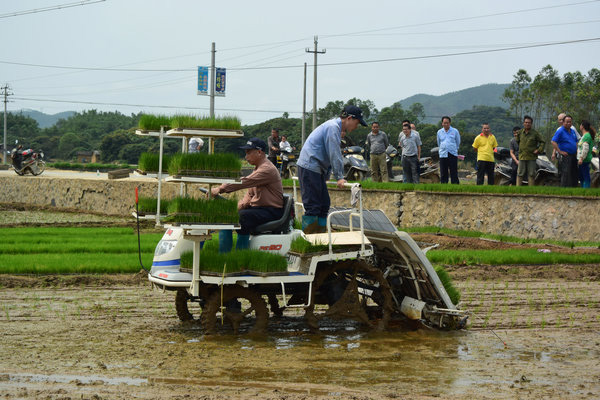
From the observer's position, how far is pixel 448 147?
19.9m

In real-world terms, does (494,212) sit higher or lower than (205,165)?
lower

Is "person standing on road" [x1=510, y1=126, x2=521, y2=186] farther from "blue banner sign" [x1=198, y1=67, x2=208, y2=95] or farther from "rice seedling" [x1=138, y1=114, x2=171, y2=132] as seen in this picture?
"blue banner sign" [x1=198, y1=67, x2=208, y2=95]

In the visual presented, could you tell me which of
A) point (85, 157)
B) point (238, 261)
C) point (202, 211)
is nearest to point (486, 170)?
point (238, 261)

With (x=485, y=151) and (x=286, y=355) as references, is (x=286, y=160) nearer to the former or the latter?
(x=485, y=151)

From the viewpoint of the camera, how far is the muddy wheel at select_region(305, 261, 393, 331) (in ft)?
27.3

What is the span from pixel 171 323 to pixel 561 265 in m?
8.03

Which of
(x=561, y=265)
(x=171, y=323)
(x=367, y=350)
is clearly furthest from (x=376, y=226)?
(x=561, y=265)

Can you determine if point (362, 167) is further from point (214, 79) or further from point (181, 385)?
point (214, 79)

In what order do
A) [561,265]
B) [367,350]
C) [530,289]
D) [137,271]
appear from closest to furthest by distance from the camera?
[367,350], [530,289], [137,271], [561,265]

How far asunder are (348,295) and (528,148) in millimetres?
11884

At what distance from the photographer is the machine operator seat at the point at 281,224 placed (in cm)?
844

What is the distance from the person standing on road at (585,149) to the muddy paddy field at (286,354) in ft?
26.4

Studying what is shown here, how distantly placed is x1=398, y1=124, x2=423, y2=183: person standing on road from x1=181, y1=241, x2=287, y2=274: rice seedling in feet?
42.5

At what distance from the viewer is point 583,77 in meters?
60.3
